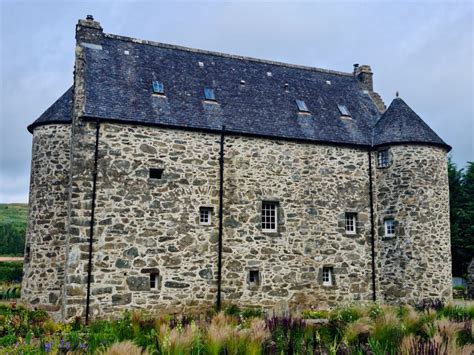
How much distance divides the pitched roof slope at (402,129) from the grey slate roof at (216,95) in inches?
3.6

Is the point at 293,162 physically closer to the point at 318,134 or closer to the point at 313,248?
the point at 318,134

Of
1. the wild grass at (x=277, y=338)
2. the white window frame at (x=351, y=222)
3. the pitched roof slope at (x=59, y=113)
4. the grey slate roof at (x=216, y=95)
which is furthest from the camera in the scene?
the white window frame at (x=351, y=222)

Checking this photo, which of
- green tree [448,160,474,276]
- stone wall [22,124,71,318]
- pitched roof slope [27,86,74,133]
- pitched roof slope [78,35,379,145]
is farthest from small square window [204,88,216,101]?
green tree [448,160,474,276]

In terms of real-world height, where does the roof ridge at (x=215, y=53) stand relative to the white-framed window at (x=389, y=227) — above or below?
above

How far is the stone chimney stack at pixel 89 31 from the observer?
1845 cm

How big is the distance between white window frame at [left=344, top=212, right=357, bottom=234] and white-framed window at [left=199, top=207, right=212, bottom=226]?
5825 millimetres

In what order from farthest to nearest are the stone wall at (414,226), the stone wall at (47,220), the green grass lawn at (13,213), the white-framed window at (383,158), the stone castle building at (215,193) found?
the green grass lawn at (13,213), the white-framed window at (383,158), the stone wall at (414,226), the stone wall at (47,220), the stone castle building at (215,193)

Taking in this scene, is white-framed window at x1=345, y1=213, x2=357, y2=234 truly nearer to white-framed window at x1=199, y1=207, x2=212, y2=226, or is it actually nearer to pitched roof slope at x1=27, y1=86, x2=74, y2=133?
white-framed window at x1=199, y1=207, x2=212, y2=226

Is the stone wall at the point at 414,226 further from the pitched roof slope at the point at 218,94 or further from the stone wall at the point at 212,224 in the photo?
the pitched roof slope at the point at 218,94

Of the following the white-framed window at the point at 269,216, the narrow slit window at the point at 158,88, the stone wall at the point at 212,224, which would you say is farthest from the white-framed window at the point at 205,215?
the narrow slit window at the point at 158,88

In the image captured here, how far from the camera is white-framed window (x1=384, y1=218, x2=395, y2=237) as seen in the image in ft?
62.9

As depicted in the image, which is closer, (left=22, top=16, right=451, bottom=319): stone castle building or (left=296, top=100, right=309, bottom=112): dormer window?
(left=22, top=16, right=451, bottom=319): stone castle building

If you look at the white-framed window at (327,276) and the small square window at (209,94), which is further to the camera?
the small square window at (209,94)

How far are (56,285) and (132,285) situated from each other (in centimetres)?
386
